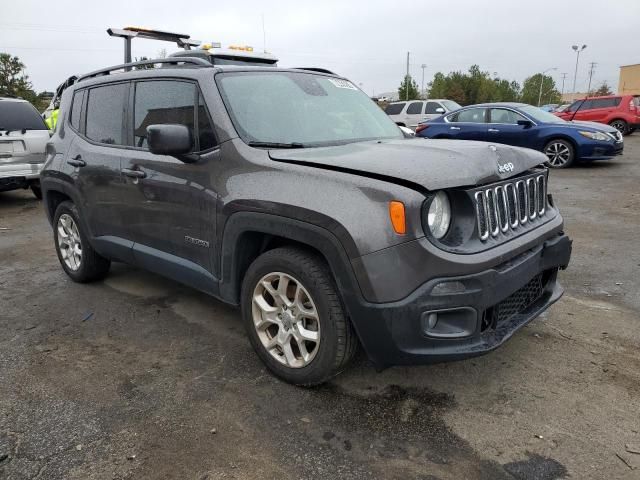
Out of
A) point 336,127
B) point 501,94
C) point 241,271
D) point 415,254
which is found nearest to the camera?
point 415,254

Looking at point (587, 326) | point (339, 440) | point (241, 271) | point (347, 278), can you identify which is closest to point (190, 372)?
point (241, 271)

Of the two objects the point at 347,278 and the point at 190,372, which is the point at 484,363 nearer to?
the point at 347,278

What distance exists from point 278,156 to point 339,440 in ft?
5.00

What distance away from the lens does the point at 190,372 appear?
3.24 meters

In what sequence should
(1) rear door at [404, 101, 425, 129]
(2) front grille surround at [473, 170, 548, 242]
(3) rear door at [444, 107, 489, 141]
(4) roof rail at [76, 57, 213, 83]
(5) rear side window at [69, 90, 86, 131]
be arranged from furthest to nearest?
A: (1) rear door at [404, 101, 425, 129]
(3) rear door at [444, 107, 489, 141]
(5) rear side window at [69, 90, 86, 131]
(4) roof rail at [76, 57, 213, 83]
(2) front grille surround at [473, 170, 548, 242]

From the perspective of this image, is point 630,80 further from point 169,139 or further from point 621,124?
point 169,139

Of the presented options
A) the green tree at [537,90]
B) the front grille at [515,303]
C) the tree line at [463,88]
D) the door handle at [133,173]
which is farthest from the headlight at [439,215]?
the green tree at [537,90]

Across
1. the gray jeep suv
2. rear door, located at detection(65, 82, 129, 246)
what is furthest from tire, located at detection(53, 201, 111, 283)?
the gray jeep suv

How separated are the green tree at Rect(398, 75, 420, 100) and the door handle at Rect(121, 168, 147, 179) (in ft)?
188

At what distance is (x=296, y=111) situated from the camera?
3.44m

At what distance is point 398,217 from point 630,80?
7785 cm

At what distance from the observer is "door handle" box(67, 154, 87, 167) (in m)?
4.31

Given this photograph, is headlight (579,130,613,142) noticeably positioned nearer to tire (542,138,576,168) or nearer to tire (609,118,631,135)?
tire (542,138,576,168)

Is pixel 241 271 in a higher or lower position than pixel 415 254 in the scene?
lower
